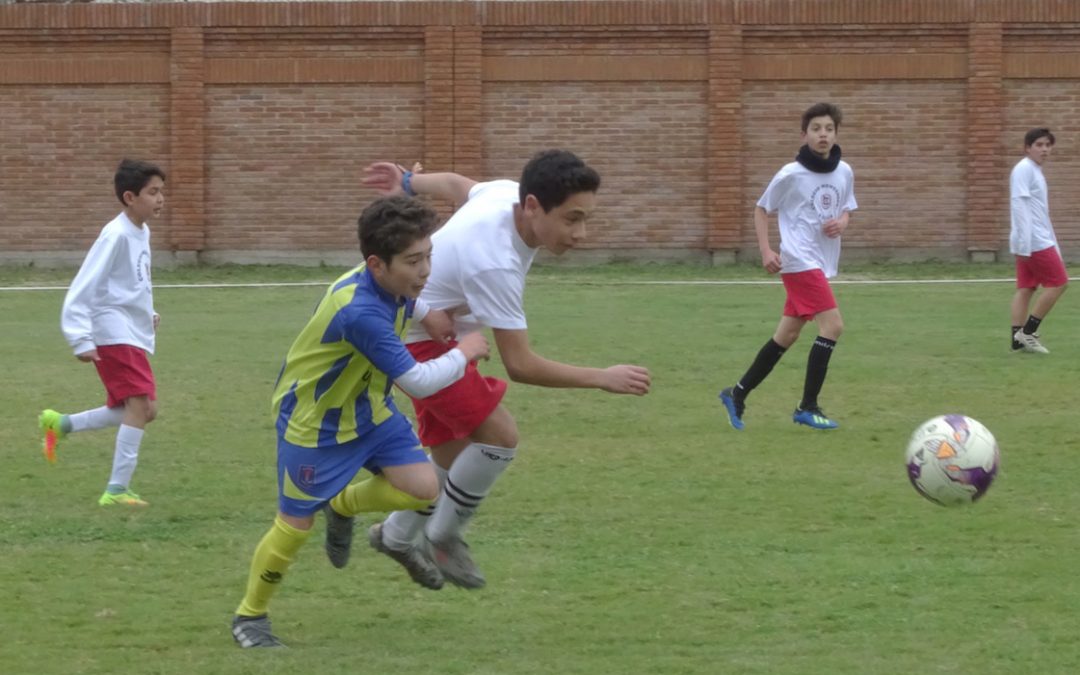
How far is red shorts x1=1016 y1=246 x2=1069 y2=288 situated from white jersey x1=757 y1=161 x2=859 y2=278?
417 cm

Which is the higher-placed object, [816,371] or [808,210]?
[808,210]

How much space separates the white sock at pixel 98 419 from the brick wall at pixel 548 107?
15.2 meters

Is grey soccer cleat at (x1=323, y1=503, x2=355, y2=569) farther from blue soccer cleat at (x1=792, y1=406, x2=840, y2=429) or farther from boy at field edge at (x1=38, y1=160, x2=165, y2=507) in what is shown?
blue soccer cleat at (x1=792, y1=406, x2=840, y2=429)

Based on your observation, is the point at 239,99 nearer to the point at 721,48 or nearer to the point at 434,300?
the point at 721,48

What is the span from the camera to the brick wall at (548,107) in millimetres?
23078

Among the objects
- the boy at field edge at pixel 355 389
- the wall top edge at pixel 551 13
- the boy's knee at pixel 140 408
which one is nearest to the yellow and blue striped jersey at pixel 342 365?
the boy at field edge at pixel 355 389

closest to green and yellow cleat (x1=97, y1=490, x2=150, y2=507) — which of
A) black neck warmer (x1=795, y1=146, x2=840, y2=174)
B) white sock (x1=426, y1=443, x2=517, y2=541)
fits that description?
white sock (x1=426, y1=443, x2=517, y2=541)

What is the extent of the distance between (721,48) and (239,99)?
6.91 m

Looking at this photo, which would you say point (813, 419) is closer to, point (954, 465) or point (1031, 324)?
point (954, 465)

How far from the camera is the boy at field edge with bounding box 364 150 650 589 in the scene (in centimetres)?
576

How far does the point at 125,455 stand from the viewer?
7805mm

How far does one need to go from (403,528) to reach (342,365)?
94 centimetres

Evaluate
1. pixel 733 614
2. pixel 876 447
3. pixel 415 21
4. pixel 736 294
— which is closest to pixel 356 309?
pixel 733 614

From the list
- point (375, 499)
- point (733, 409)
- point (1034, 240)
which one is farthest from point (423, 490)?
point (1034, 240)
